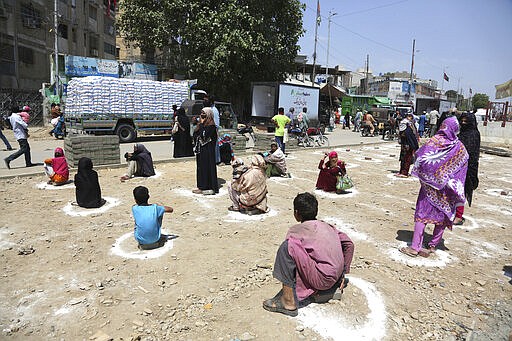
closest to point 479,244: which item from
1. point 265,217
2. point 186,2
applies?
point 265,217

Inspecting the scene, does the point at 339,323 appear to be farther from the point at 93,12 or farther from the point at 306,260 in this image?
the point at 93,12

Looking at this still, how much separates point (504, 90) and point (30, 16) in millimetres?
27072

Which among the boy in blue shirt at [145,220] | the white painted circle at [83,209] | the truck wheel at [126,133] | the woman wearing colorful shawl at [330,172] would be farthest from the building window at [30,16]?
the boy in blue shirt at [145,220]

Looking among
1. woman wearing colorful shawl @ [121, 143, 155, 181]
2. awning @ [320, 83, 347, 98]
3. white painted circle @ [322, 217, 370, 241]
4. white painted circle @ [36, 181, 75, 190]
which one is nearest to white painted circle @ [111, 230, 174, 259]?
white painted circle @ [322, 217, 370, 241]

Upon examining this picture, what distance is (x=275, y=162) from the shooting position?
8898mm

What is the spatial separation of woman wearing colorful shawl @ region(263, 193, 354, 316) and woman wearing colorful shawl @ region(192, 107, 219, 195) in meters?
4.19

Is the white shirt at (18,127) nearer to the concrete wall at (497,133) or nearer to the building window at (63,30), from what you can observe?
the building window at (63,30)

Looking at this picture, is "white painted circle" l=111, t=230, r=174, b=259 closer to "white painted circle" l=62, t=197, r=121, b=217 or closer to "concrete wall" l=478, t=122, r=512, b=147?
"white painted circle" l=62, t=197, r=121, b=217

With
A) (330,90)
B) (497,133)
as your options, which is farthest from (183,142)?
(330,90)

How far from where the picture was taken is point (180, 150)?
10.9 meters

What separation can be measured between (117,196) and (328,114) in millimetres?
23897

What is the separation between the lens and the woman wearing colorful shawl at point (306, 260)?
3049 millimetres

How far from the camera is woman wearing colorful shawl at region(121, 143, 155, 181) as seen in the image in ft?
27.8

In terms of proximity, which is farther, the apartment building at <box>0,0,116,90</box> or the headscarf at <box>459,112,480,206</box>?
the apartment building at <box>0,0,116,90</box>
